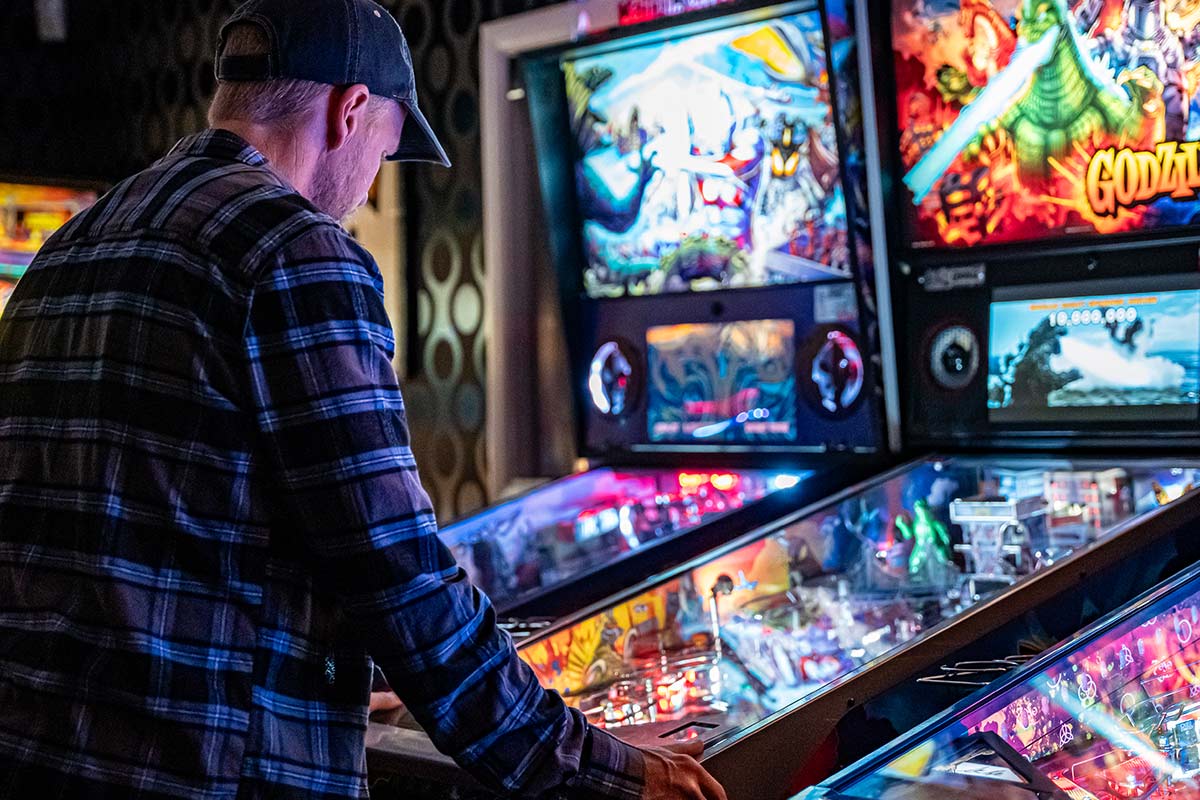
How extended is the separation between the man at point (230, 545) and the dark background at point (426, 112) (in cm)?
216

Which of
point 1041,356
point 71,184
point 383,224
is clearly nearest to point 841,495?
point 1041,356

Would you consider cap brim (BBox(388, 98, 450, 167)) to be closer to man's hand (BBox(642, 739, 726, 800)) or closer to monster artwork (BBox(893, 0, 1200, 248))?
man's hand (BBox(642, 739, 726, 800))

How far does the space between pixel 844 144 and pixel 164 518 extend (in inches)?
63.9

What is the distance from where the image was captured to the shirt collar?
43.8 inches

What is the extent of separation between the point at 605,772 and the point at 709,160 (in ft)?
5.53

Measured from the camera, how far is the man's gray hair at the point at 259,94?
3.71 feet

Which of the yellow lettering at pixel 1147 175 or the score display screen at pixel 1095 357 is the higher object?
the yellow lettering at pixel 1147 175

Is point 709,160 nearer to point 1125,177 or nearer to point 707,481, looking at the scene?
point 707,481

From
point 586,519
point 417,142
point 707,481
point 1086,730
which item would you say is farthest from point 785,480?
point 417,142

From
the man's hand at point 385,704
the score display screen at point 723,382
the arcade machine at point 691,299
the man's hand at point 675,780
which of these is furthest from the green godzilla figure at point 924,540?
the man's hand at point 675,780

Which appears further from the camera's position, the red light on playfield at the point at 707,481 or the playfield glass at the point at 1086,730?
the red light on playfield at the point at 707,481

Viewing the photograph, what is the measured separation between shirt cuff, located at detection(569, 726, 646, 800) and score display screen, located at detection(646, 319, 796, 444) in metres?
1.46

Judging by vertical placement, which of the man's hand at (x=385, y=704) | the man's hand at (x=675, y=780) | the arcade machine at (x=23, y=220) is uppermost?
the arcade machine at (x=23, y=220)

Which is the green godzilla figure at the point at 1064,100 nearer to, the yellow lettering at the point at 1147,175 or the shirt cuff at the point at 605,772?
the yellow lettering at the point at 1147,175
